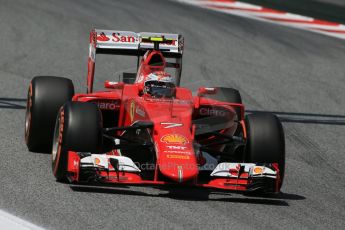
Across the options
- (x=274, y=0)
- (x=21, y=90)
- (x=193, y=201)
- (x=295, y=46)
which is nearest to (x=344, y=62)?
(x=295, y=46)

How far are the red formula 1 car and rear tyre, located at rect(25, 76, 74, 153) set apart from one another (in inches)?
0.4

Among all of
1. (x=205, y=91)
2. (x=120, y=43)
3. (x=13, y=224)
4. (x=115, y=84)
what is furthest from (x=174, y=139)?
(x=120, y=43)

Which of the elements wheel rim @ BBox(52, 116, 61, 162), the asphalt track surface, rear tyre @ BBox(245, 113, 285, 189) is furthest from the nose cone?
wheel rim @ BBox(52, 116, 61, 162)

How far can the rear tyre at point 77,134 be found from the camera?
401 inches

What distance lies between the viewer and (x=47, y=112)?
11469 millimetres

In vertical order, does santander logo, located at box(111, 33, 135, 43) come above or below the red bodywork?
above

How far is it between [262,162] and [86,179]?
1872mm

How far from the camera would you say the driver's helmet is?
11.3 meters

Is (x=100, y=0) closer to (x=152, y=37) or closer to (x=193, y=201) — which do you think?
(x=152, y=37)

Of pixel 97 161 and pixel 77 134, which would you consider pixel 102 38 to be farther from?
pixel 97 161

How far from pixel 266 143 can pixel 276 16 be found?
45.8ft

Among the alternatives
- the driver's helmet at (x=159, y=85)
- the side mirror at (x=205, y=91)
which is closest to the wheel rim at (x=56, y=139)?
the driver's helmet at (x=159, y=85)

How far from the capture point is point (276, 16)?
24266 mm

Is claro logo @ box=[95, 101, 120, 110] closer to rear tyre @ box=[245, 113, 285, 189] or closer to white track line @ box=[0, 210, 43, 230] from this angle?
rear tyre @ box=[245, 113, 285, 189]
